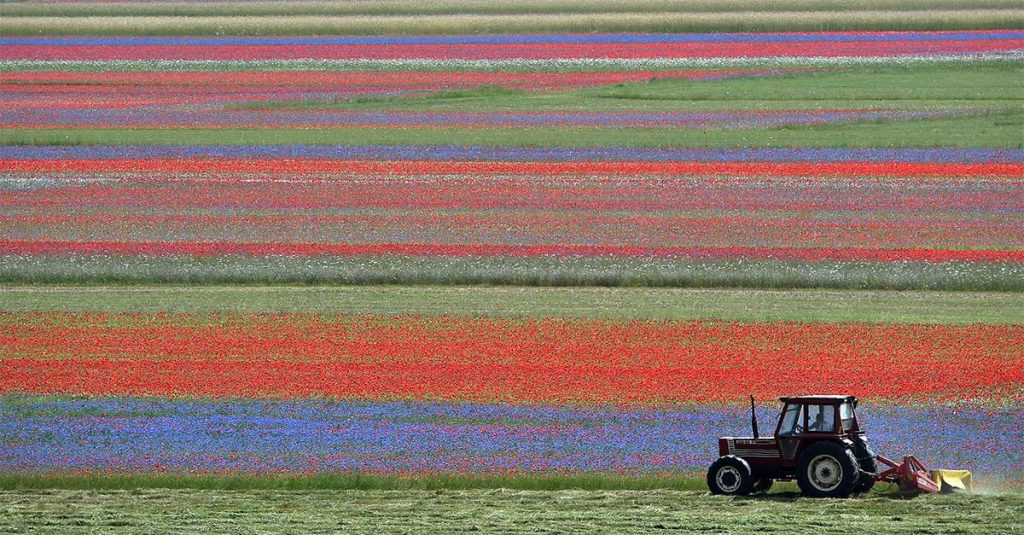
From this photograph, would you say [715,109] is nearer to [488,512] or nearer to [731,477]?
[731,477]

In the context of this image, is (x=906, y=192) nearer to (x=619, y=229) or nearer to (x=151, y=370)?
(x=619, y=229)

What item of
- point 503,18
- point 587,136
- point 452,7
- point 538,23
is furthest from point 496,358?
point 452,7

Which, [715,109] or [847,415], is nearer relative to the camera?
[847,415]

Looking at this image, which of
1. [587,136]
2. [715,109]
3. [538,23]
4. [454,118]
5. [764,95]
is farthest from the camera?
[538,23]

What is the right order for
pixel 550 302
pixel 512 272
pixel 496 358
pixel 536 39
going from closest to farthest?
1. pixel 496 358
2. pixel 550 302
3. pixel 512 272
4. pixel 536 39

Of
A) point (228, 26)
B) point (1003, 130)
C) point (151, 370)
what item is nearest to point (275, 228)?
point (151, 370)

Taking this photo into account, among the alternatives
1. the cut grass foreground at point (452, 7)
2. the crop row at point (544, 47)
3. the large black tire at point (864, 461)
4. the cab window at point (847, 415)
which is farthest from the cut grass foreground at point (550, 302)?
the cut grass foreground at point (452, 7)

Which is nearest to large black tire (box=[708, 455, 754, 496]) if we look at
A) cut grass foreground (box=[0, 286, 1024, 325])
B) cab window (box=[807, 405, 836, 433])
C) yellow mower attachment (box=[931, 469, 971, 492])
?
cab window (box=[807, 405, 836, 433])
